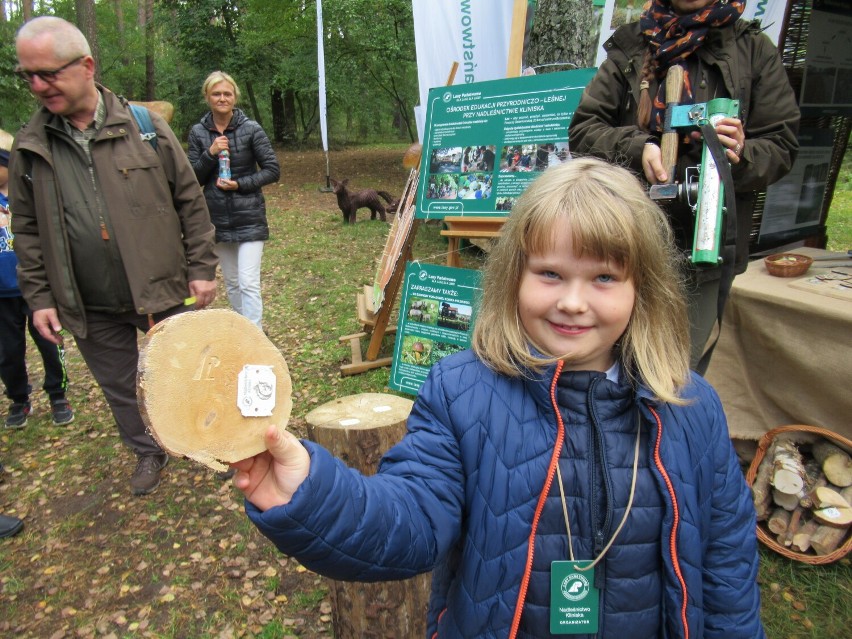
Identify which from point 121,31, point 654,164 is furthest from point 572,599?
point 121,31

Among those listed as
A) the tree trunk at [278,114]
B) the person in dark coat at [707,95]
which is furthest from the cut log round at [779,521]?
the tree trunk at [278,114]

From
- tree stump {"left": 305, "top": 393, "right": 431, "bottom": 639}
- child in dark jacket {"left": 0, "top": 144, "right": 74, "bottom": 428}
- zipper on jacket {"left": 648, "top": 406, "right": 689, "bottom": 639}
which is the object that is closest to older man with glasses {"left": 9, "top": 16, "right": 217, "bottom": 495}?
child in dark jacket {"left": 0, "top": 144, "right": 74, "bottom": 428}

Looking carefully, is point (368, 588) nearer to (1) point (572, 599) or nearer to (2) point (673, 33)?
(1) point (572, 599)

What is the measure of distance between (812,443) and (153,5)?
93.9 feet

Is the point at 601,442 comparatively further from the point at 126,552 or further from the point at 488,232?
the point at 126,552

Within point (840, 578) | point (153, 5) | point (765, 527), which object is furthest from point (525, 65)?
point (153, 5)

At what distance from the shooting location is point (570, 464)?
3.74 feet

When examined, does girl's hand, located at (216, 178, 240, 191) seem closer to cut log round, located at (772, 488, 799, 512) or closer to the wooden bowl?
the wooden bowl

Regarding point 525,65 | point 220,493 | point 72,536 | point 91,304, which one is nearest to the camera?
point 91,304

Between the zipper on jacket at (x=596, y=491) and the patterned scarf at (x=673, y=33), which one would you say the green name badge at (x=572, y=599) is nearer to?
the zipper on jacket at (x=596, y=491)

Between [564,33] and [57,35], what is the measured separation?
3332 millimetres

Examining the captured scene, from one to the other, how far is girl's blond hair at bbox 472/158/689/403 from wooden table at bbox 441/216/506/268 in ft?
7.26

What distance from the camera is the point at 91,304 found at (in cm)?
281

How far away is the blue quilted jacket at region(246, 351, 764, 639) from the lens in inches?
43.9
